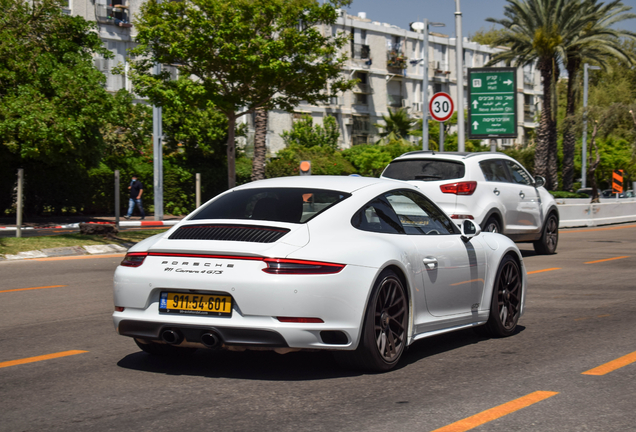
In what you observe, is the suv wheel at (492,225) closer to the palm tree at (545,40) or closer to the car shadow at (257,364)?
the car shadow at (257,364)

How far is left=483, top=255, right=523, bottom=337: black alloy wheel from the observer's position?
721 cm

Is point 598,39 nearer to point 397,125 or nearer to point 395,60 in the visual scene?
point 397,125

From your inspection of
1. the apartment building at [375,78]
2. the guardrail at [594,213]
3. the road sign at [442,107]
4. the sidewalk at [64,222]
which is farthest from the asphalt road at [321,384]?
the apartment building at [375,78]

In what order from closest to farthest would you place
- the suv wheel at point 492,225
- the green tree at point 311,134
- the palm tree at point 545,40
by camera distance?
the suv wheel at point 492,225
the palm tree at point 545,40
the green tree at point 311,134

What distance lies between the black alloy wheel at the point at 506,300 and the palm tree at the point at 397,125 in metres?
56.6

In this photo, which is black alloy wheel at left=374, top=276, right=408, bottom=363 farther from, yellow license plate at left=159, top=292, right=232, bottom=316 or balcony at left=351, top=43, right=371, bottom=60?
balcony at left=351, top=43, right=371, bottom=60

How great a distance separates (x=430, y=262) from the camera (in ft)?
20.5

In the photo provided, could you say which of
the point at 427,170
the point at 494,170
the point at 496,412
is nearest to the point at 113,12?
the point at 494,170

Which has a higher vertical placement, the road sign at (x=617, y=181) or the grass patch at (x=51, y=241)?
the road sign at (x=617, y=181)

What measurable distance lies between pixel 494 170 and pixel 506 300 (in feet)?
24.6

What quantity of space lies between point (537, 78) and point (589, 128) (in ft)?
146

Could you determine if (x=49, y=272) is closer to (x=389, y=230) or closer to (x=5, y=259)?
(x=5, y=259)

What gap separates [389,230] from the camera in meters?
6.12

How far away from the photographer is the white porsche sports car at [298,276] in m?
5.23
